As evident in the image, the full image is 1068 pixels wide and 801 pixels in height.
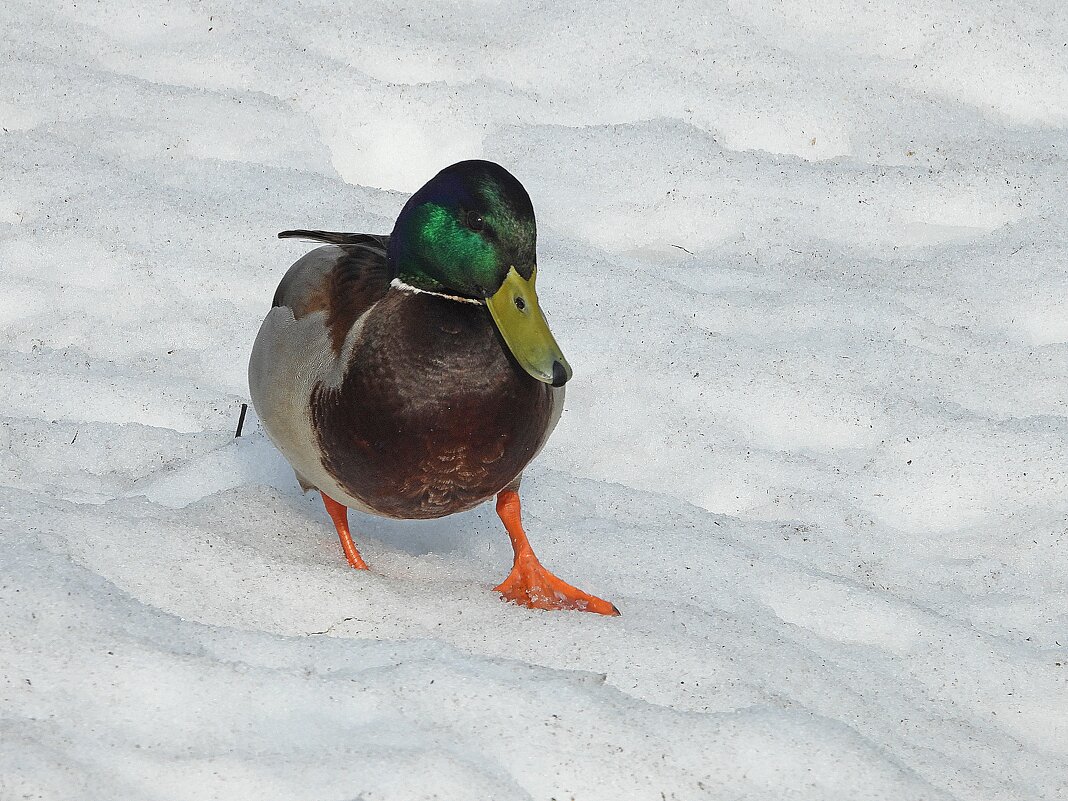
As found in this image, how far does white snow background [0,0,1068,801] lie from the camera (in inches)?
93.7

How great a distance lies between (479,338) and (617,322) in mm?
1591

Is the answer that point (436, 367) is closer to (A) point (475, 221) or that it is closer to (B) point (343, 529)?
(A) point (475, 221)

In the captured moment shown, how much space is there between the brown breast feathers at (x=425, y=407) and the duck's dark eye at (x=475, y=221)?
18 centimetres

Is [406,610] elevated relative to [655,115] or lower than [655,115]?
lower

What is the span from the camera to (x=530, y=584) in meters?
3.17

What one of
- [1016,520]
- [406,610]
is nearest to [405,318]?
[406,610]

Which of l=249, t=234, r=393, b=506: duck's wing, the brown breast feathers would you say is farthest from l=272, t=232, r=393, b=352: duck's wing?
the brown breast feathers

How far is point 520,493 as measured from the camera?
144 inches

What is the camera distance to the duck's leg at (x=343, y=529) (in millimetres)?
3295

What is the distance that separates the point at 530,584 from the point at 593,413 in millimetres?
978

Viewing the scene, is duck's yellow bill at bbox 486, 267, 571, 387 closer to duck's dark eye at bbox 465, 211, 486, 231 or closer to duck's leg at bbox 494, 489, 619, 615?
duck's dark eye at bbox 465, 211, 486, 231

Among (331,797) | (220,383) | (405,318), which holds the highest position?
(405,318)

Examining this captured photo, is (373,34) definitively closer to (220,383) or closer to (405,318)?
(220,383)

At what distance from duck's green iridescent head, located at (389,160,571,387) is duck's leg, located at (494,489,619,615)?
65cm
